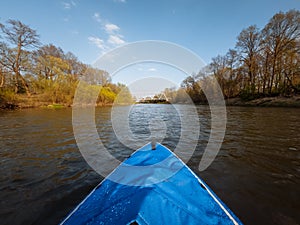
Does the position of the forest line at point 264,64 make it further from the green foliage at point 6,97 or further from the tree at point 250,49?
the green foliage at point 6,97

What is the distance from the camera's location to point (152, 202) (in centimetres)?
116

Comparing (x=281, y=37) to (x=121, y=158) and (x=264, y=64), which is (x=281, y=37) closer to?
(x=264, y=64)

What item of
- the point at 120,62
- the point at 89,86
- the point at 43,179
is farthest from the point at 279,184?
the point at 89,86

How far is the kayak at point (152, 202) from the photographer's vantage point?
1093 millimetres

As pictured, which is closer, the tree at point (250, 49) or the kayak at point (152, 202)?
the kayak at point (152, 202)

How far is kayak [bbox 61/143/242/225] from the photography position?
3.59 ft

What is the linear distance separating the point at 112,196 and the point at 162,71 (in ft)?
18.9

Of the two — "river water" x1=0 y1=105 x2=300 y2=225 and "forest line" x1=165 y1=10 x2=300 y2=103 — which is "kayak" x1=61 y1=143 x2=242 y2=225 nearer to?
"river water" x1=0 y1=105 x2=300 y2=225

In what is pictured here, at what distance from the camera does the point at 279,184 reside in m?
2.28

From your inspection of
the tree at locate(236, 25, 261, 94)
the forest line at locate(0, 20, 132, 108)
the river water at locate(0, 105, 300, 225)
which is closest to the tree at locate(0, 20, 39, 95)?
the forest line at locate(0, 20, 132, 108)

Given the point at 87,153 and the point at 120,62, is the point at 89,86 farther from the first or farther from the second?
the point at 87,153

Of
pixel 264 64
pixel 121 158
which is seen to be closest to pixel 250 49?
pixel 264 64

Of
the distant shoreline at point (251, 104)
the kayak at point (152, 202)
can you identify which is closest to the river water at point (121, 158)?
the kayak at point (152, 202)

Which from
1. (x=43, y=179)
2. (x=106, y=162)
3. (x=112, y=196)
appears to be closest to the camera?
(x=112, y=196)
